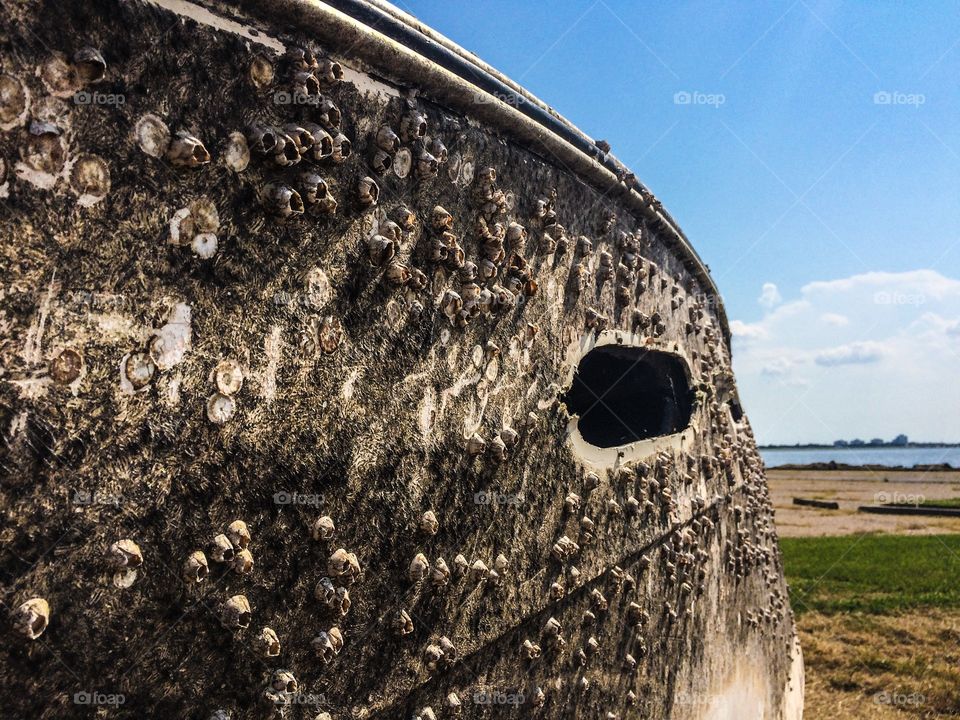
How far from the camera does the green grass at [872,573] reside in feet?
40.7

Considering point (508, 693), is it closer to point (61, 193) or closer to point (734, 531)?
point (61, 193)

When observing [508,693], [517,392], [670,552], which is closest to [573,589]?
[508,693]

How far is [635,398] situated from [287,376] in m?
3.52

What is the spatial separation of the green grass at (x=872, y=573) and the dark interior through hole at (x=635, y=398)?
912cm

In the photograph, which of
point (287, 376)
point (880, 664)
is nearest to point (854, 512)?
point (880, 664)

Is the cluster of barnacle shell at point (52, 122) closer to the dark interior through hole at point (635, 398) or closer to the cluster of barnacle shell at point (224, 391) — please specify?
the cluster of barnacle shell at point (224, 391)

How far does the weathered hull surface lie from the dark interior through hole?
4.72 ft

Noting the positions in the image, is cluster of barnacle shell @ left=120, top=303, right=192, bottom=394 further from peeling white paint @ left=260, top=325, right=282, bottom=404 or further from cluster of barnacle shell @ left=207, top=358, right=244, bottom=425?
peeling white paint @ left=260, top=325, right=282, bottom=404

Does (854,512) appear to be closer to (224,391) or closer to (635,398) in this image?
(635,398)

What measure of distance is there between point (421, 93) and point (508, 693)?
210 cm

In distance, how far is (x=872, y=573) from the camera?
15.3 m

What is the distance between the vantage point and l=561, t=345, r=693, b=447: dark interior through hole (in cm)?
454

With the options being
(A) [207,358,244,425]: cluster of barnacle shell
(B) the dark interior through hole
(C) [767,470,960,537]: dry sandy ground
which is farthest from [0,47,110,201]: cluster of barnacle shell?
(C) [767,470,960,537]: dry sandy ground

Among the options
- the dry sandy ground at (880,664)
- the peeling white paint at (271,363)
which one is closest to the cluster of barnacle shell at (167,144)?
the peeling white paint at (271,363)
